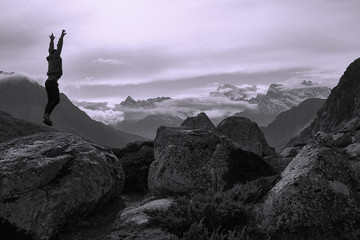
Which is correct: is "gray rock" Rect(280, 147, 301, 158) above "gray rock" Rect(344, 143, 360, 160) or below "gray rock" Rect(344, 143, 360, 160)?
below

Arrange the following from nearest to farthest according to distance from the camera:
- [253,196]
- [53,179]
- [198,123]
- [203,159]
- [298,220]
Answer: [298,220] < [253,196] < [53,179] < [203,159] < [198,123]

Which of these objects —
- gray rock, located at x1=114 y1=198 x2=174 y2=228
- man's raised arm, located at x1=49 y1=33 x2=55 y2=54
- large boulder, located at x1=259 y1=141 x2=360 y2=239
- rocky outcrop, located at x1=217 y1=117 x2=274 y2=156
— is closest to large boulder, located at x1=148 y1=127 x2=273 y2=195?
gray rock, located at x1=114 y1=198 x2=174 y2=228

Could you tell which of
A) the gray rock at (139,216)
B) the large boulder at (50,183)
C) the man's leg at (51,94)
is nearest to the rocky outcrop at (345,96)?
the man's leg at (51,94)

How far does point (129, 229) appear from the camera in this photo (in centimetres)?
1051

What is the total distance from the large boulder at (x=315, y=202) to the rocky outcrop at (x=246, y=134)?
19420 millimetres

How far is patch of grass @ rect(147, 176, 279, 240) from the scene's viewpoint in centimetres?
864

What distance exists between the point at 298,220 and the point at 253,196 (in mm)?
1664

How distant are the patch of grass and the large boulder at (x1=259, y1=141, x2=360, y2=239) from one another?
45 cm

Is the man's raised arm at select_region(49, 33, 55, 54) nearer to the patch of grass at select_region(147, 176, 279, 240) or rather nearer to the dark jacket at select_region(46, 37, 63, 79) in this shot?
the dark jacket at select_region(46, 37, 63, 79)

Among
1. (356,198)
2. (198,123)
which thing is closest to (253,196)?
(356,198)

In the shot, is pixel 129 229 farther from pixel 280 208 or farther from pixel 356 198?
pixel 356 198

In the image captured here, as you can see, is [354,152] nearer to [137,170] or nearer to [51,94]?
[137,170]

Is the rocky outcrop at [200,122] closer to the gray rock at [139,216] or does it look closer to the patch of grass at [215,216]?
the gray rock at [139,216]

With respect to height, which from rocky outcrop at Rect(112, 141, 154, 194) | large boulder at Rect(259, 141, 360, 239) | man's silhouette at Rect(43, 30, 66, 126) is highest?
man's silhouette at Rect(43, 30, 66, 126)
